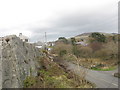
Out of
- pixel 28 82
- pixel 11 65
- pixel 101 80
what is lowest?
pixel 101 80

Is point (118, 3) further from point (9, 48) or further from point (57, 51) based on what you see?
point (57, 51)

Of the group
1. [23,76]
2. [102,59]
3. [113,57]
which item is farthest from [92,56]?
[23,76]

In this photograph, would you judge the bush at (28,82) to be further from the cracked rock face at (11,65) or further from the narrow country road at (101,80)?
the narrow country road at (101,80)

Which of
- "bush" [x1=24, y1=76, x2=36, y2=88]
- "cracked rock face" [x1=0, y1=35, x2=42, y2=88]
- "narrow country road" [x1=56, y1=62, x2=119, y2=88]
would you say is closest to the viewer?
"cracked rock face" [x1=0, y1=35, x2=42, y2=88]

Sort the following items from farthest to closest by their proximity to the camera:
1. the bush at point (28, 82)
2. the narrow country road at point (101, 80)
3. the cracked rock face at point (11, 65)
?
the narrow country road at point (101, 80) → the bush at point (28, 82) → the cracked rock face at point (11, 65)

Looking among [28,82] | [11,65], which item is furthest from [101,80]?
[11,65]

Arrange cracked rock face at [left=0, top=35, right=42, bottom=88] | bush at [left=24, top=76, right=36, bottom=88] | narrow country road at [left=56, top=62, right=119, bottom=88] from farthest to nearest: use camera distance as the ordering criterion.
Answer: narrow country road at [left=56, top=62, right=119, bottom=88] → bush at [left=24, top=76, right=36, bottom=88] → cracked rock face at [left=0, top=35, right=42, bottom=88]

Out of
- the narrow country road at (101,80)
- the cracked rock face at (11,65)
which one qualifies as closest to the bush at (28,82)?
the cracked rock face at (11,65)

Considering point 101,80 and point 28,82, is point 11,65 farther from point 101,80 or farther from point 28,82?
point 101,80

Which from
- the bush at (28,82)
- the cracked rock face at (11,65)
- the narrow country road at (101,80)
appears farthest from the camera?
the narrow country road at (101,80)

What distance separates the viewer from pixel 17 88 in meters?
5.42

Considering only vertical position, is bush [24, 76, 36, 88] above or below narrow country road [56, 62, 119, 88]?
above

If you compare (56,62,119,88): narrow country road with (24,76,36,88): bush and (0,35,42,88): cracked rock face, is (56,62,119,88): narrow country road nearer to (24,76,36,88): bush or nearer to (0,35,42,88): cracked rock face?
(24,76,36,88): bush

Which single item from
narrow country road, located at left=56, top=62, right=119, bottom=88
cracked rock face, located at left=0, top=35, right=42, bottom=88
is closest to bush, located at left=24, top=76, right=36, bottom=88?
cracked rock face, located at left=0, top=35, right=42, bottom=88
